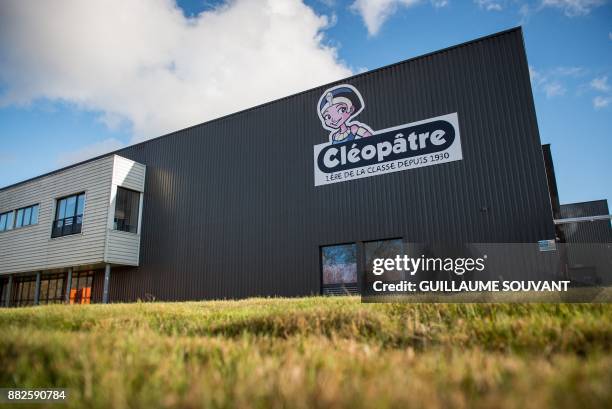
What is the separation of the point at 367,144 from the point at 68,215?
15420mm

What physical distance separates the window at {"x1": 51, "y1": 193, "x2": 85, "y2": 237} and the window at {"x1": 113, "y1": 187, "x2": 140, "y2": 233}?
74.9 inches

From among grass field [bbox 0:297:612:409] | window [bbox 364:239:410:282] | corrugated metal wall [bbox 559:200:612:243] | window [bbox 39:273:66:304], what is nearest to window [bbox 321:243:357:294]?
window [bbox 364:239:410:282]

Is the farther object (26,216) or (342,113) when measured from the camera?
(26,216)

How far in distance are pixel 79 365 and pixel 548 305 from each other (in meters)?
4.65

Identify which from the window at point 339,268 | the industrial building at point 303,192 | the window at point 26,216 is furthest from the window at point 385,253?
the window at point 26,216

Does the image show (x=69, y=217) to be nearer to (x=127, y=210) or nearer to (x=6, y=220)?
(x=127, y=210)

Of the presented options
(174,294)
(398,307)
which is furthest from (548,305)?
(174,294)

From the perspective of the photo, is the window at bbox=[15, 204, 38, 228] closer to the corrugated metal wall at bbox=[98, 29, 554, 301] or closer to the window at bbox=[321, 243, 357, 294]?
the corrugated metal wall at bbox=[98, 29, 554, 301]

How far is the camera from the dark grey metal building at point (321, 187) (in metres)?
12.8

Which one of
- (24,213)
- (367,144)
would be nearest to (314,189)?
(367,144)

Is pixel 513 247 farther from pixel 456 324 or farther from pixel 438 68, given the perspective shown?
pixel 456 324

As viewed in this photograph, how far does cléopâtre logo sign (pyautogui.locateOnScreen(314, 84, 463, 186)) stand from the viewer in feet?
45.4

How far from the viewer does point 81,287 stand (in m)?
21.5

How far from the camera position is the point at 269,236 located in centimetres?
1650
